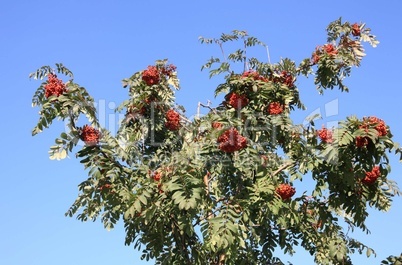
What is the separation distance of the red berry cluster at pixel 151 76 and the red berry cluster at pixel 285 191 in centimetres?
283

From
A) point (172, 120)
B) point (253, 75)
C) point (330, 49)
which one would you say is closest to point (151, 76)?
point (172, 120)

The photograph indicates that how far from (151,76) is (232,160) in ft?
7.68

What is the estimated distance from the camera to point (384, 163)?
26.7 ft

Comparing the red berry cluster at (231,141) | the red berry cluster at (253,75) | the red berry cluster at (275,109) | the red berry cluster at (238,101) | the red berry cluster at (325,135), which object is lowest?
the red berry cluster at (231,141)

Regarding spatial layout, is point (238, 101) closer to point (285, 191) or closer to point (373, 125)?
point (285, 191)

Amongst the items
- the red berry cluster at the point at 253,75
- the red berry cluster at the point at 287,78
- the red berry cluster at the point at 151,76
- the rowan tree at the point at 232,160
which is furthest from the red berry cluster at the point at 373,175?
the red berry cluster at the point at 151,76

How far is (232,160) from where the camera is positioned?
25.8ft

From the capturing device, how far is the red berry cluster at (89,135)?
23.8ft

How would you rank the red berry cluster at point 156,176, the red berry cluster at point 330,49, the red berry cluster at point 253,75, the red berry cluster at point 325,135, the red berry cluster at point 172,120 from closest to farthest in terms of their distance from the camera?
1. the red berry cluster at point 156,176
2. the red berry cluster at point 325,135
3. the red berry cluster at point 253,75
4. the red berry cluster at point 172,120
5. the red berry cluster at point 330,49

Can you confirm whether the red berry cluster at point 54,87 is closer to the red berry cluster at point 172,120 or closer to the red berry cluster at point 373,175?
the red berry cluster at point 172,120

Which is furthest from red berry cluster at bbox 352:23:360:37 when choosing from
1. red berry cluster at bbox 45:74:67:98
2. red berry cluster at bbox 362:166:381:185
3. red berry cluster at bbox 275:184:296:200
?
red berry cluster at bbox 45:74:67:98

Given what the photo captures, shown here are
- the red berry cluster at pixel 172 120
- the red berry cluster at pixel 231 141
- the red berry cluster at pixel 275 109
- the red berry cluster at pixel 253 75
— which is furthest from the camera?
the red berry cluster at pixel 172 120

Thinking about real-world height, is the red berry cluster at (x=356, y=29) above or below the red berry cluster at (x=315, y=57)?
above

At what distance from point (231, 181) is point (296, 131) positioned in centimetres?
132
